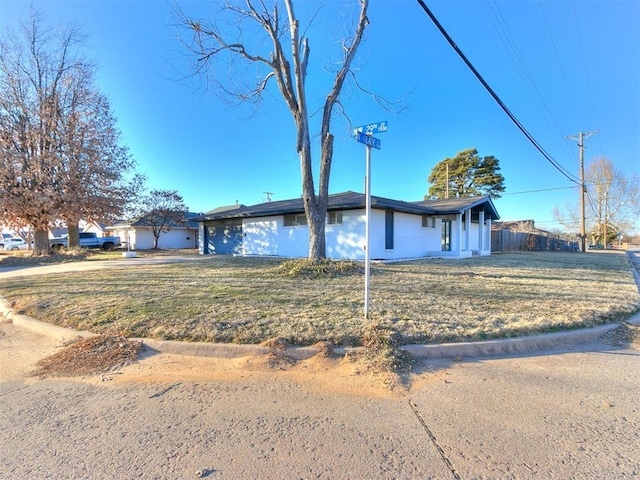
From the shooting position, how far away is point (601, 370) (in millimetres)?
3506

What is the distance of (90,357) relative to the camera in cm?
375

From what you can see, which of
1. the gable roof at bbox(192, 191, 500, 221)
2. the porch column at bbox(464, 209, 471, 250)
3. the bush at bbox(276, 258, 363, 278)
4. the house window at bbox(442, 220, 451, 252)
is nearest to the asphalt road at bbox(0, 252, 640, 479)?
the bush at bbox(276, 258, 363, 278)

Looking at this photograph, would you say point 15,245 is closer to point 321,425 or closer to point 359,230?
point 359,230

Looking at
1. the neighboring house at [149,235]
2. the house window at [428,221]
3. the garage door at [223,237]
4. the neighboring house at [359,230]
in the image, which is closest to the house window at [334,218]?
the neighboring house at [359,230]

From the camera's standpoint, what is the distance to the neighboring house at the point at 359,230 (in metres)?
14.9

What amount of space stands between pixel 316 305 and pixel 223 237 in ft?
55.7

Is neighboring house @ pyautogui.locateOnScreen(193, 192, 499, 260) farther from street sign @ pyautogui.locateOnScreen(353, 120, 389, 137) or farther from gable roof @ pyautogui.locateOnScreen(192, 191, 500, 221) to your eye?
street sign @ pyautogui.locateOnScreen(353, 120, 389, 137)

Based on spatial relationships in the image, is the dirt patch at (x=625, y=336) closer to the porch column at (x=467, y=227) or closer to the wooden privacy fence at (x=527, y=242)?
the porch column at (x=467, y=227)

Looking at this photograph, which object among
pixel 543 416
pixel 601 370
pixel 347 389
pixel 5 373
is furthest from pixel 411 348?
pixel 5 373

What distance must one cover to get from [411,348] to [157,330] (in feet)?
11.0

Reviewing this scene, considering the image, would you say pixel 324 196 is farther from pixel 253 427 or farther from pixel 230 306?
pixel 253 427

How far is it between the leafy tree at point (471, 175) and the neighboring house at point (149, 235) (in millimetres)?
29052

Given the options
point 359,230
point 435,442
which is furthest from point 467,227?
point 435,442

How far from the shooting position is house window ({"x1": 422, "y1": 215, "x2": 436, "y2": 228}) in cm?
1786
